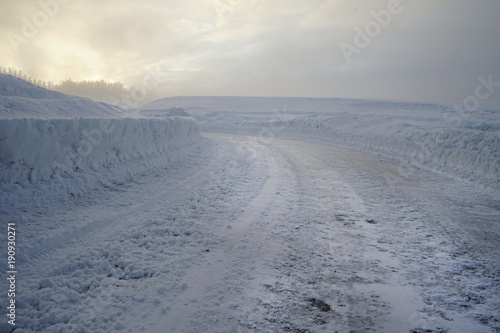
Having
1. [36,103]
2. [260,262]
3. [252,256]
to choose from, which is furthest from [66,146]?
[260,262]

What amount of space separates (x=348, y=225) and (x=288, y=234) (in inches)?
45.7

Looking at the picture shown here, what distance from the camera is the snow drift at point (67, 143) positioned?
4602 millimetres

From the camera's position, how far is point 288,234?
4.36 meters

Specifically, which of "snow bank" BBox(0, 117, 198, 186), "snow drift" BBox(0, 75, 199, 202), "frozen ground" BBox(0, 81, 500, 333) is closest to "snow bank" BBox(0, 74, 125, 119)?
"snow drift" BBox(0, 75, 199, 202)

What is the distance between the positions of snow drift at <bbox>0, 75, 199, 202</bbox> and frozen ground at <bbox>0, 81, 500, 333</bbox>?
0.43 feet

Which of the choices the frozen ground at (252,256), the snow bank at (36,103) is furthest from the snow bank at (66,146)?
the snow bank at (36,103)

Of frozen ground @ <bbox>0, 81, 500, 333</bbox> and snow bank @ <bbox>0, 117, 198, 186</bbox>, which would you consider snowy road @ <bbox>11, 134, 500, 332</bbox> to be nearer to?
frozen ground @ <bbox>0, 81, 500, 333</bbox>

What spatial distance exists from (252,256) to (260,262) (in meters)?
0.18

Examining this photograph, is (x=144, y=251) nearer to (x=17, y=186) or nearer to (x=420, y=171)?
(x=17, y=186)

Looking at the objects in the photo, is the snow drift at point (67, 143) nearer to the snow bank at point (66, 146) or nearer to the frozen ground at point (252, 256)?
the snow bank at point (66, 146)

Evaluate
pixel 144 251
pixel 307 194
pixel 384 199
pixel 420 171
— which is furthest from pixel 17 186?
pixel 420 171

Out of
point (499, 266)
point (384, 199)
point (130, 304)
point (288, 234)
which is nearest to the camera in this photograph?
point (130, 304)

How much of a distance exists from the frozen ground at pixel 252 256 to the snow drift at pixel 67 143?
0.13 meters

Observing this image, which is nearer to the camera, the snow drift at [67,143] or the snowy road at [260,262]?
the snowy road at [260,262]
